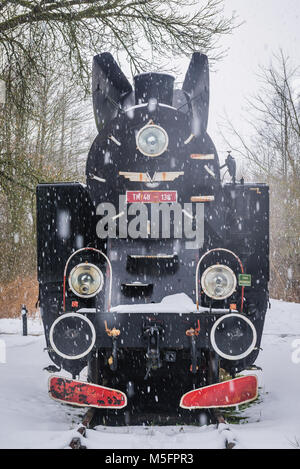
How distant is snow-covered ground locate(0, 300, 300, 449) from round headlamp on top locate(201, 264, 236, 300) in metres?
1.12

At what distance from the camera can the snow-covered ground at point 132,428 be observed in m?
3.49

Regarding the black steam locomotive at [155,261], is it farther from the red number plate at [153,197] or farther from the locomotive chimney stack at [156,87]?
the locomotive chimney stack at [156,87]

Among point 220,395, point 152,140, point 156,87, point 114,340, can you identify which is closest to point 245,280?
point 220,395

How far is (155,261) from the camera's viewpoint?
15.2 feet

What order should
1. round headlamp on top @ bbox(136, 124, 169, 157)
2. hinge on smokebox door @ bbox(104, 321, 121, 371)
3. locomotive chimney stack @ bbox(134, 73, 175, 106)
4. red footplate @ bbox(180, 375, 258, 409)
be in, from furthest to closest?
locomotive chimney stack @ bbox(134, 73, 175, 106)
round headlamp on top @ bbox(136, 124, 169, 157)
hinge on smokebox door @ bbox(104, 321, 121, 371)
red footplate @ bbox(180, 375, 258, 409)

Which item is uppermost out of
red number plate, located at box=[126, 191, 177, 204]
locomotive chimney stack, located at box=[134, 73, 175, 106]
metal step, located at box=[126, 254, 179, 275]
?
locomotive chimney stack, located at box=[134, 73, 175, 106]

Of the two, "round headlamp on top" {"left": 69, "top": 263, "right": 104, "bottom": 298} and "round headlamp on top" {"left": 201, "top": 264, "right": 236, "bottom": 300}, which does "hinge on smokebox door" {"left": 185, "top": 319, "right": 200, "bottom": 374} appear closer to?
"round headlamp on top" {"left": 201, "top": 264, "right": 236, "bottom": 300}

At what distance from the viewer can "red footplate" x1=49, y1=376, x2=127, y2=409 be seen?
3943mm

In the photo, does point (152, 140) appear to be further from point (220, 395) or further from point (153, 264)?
point (220, 395)

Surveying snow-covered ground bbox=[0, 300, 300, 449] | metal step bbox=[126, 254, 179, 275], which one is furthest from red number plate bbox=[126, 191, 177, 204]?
snow-covered ground bbox=[0, 300, 300, 449]

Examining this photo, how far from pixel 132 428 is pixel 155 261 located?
150 cm

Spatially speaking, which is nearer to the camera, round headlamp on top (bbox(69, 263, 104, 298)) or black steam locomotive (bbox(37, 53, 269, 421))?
black steam locomotive (bbox(37, 53, 269, 421))

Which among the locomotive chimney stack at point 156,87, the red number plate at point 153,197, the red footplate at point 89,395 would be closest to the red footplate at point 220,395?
the red footplate at point 89,395
